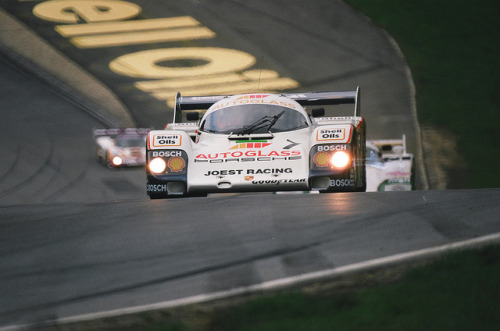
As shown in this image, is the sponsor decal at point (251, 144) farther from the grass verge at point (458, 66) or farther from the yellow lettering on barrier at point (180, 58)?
the yellow lettering on barrier at point (180, 58)

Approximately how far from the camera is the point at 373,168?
1636cm

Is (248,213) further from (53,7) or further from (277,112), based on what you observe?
(53,7)

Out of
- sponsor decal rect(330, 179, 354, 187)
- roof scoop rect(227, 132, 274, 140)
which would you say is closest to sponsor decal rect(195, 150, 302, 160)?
roof scoop rect(227, 132, 274, 140)

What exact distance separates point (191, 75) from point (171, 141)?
17292 mm

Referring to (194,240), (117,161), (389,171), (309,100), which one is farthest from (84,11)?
(194,240)

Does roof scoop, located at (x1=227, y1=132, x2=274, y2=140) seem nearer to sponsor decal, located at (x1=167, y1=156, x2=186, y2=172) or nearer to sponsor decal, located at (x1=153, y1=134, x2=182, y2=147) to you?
sponsor decal, located at (x1=153, y1=134, x2=182, y2=147)

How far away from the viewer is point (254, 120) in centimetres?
1039

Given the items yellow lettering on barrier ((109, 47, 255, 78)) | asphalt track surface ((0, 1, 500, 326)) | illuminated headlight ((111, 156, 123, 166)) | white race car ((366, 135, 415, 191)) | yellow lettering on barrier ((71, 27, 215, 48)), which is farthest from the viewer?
yellow lettering on barrier ((71, 27, 215, 48))

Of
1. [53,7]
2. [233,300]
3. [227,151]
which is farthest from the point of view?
[53,7]

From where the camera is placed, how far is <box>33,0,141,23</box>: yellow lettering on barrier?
3039cm

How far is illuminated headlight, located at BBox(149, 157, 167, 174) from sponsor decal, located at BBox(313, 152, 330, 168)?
1.61 metres

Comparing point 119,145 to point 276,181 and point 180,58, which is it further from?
point 276,181

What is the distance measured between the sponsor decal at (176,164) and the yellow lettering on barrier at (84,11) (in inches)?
849

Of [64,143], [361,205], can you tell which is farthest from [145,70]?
[361,205]
